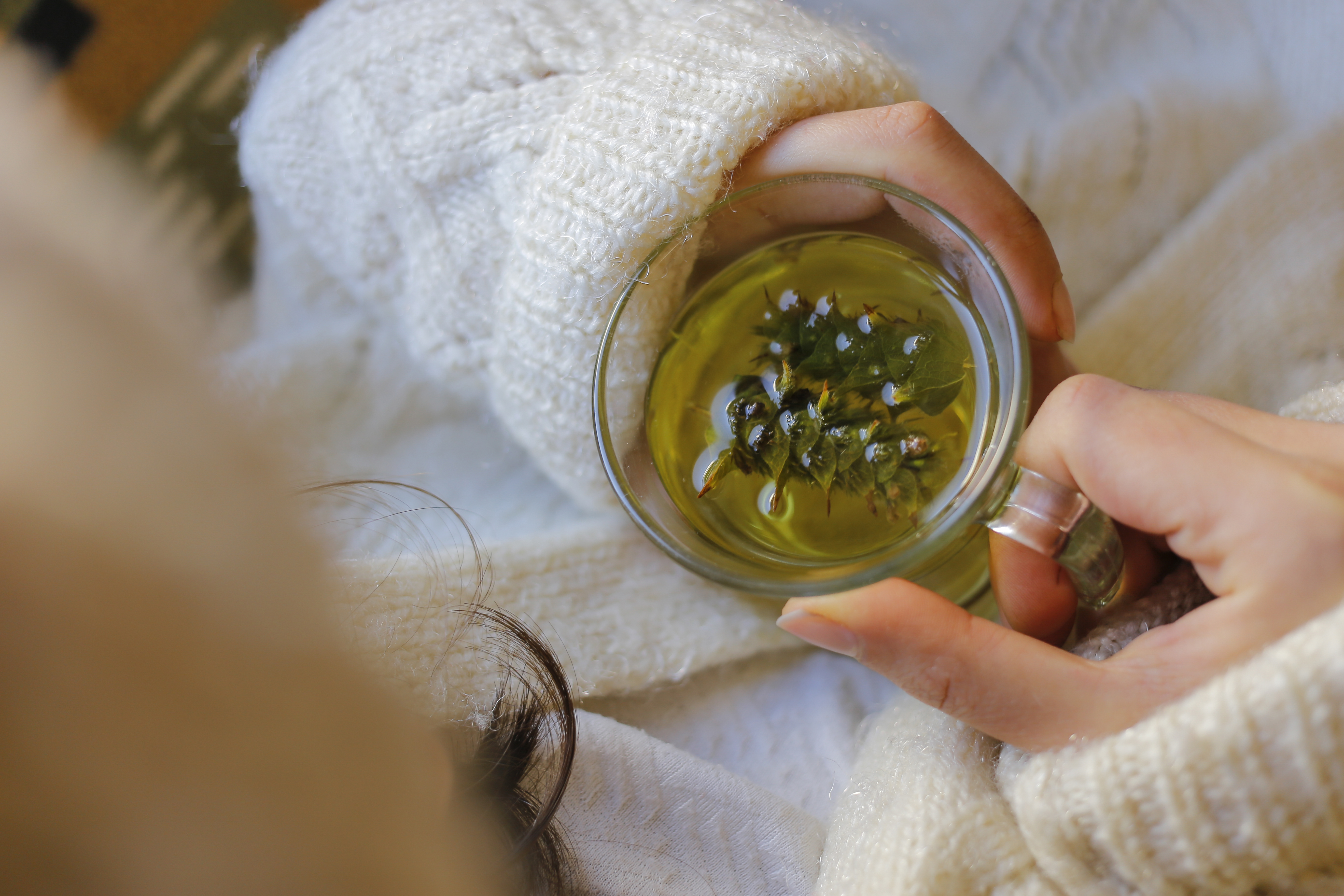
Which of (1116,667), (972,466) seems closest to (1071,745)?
(1116,667)

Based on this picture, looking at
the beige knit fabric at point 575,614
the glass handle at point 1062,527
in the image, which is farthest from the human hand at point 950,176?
the beige knit fabric at point 575,614

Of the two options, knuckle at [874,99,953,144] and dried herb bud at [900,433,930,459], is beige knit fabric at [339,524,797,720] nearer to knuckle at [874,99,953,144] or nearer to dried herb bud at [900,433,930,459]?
dried herb bud at [900,433,930,459]

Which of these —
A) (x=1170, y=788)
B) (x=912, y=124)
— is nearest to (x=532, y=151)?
(x=912, y=124)

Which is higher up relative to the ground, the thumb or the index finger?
the index finger

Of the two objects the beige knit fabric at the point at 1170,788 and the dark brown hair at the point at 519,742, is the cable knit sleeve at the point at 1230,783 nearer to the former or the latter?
the beige knit fabric at the point at 1170,788

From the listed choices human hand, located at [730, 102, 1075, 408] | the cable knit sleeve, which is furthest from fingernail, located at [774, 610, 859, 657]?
human hand, located at [730, 102, 1075, 408]

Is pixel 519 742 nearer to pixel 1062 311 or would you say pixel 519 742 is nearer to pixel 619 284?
pixel 619 284
